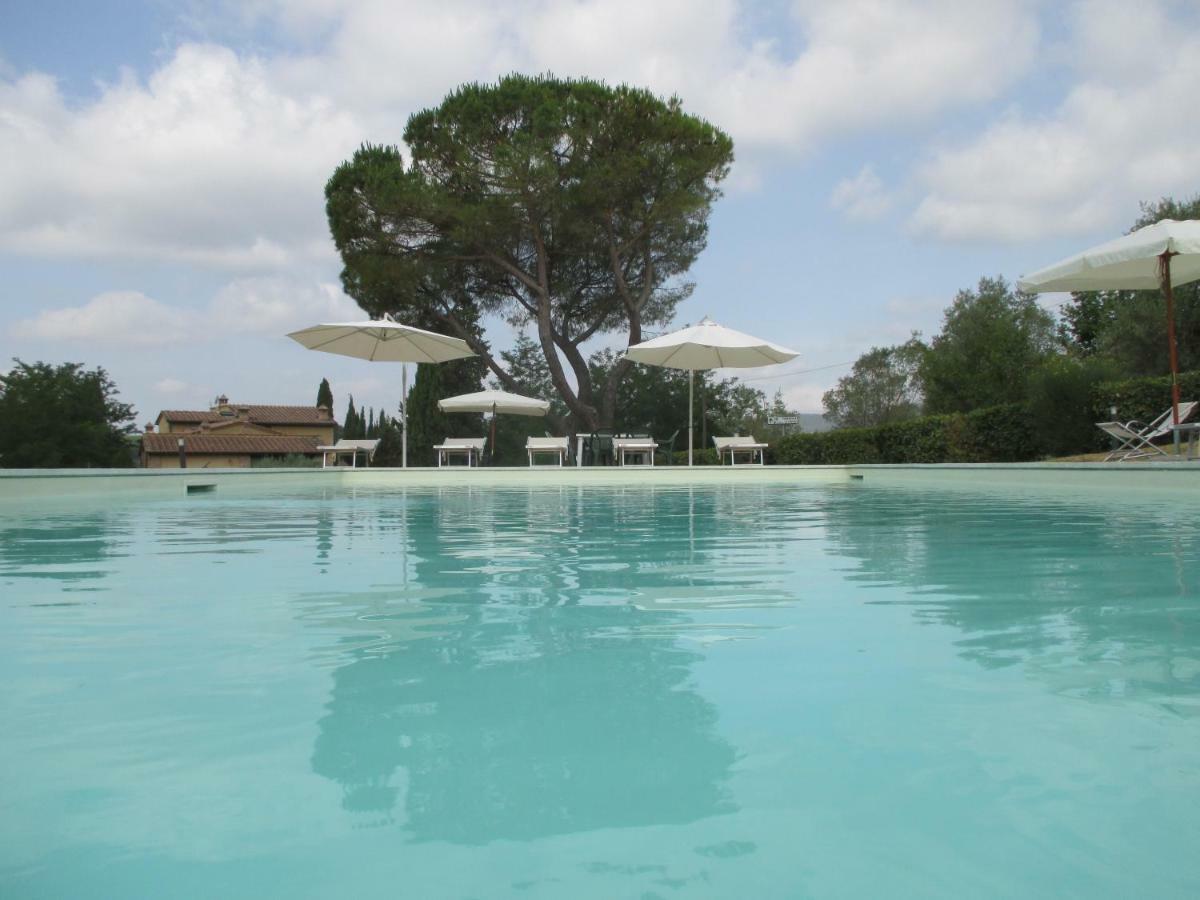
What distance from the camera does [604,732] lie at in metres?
1.55

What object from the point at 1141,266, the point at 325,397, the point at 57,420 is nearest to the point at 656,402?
the point at 1141,266

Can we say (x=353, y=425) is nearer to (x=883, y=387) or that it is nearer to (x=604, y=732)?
(x=883, y=387)

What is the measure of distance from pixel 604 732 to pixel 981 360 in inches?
1050

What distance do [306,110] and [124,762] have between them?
15.5 m

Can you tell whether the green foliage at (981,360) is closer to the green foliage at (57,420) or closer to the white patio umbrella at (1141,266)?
the white patio umbrella at (1141,266)

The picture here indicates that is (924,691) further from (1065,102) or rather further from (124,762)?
(1065,102)

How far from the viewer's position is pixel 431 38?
12.2 meters

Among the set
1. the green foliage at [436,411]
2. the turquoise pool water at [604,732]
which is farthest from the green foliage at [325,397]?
the turquoise pool water at [604,732]

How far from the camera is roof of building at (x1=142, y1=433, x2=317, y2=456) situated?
41906 mm

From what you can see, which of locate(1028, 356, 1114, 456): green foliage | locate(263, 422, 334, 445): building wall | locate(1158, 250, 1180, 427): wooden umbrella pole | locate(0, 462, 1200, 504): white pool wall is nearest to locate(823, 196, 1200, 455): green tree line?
locate(1028, 356, 1114, 456): green foliage

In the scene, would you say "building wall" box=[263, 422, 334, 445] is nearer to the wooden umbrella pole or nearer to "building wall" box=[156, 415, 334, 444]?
"building wall" box=[156, 415, 334, 444]

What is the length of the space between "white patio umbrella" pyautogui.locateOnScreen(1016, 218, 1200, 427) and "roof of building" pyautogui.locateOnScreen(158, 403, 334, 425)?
157ft

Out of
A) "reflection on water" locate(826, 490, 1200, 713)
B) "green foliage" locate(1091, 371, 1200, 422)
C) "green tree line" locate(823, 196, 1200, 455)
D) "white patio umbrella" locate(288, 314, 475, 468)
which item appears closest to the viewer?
"reflection on water" locate(826, 490, 1200, 713)

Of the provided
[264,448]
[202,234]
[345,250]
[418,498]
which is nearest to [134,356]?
[202,234]
